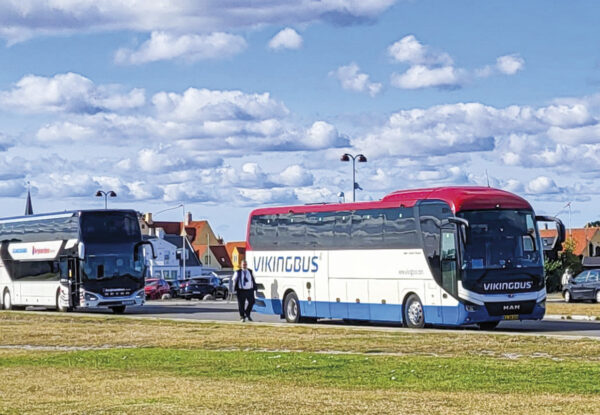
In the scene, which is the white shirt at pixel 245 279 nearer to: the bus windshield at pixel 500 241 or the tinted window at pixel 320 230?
the tinted window at pixel 320 230

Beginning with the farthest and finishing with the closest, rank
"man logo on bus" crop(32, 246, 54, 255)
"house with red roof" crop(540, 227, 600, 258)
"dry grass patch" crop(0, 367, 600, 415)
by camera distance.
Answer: "house with red roof" crop(540, 227, 600, 258), "man logo on bus" crop(32, 246, 54, 255), "dry grass patch" crop(0, 367, 600, 415)

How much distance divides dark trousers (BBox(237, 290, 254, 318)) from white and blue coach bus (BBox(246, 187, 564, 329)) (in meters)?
1.12

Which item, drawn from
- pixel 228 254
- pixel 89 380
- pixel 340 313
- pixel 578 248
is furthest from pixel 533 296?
pixel 228 254

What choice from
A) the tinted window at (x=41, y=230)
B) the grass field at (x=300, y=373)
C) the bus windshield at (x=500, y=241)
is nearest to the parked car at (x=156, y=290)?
the tinted window at (x=41, y=230)

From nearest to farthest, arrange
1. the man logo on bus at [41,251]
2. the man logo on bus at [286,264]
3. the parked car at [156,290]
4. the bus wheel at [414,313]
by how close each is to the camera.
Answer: the bus wheel at [414,313] < the man logo on bus at [286,264] < the man logo on bus at [41,251] < the parked car at [156,290]

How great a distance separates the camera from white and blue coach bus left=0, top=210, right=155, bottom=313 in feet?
143

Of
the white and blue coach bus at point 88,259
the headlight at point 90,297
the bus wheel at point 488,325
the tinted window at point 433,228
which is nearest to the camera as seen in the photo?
the tinted window at point 433,228

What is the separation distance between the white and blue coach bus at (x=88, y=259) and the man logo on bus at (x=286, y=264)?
7960mm

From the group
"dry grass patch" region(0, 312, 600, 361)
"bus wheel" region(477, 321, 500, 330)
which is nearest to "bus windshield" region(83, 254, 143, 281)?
"dry grass patch" region(0, 312, 600, 361)

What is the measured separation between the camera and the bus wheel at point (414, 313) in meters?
30.8

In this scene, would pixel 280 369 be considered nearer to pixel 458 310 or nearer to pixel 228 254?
pixel 458 310

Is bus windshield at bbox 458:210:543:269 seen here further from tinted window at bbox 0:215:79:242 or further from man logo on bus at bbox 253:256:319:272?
tinted window at bbox 0:215:79:242

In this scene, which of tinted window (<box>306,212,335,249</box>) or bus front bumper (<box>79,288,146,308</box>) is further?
bus front bumper (<box>79,288,146,308</box>)

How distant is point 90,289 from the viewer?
44.1 metres
